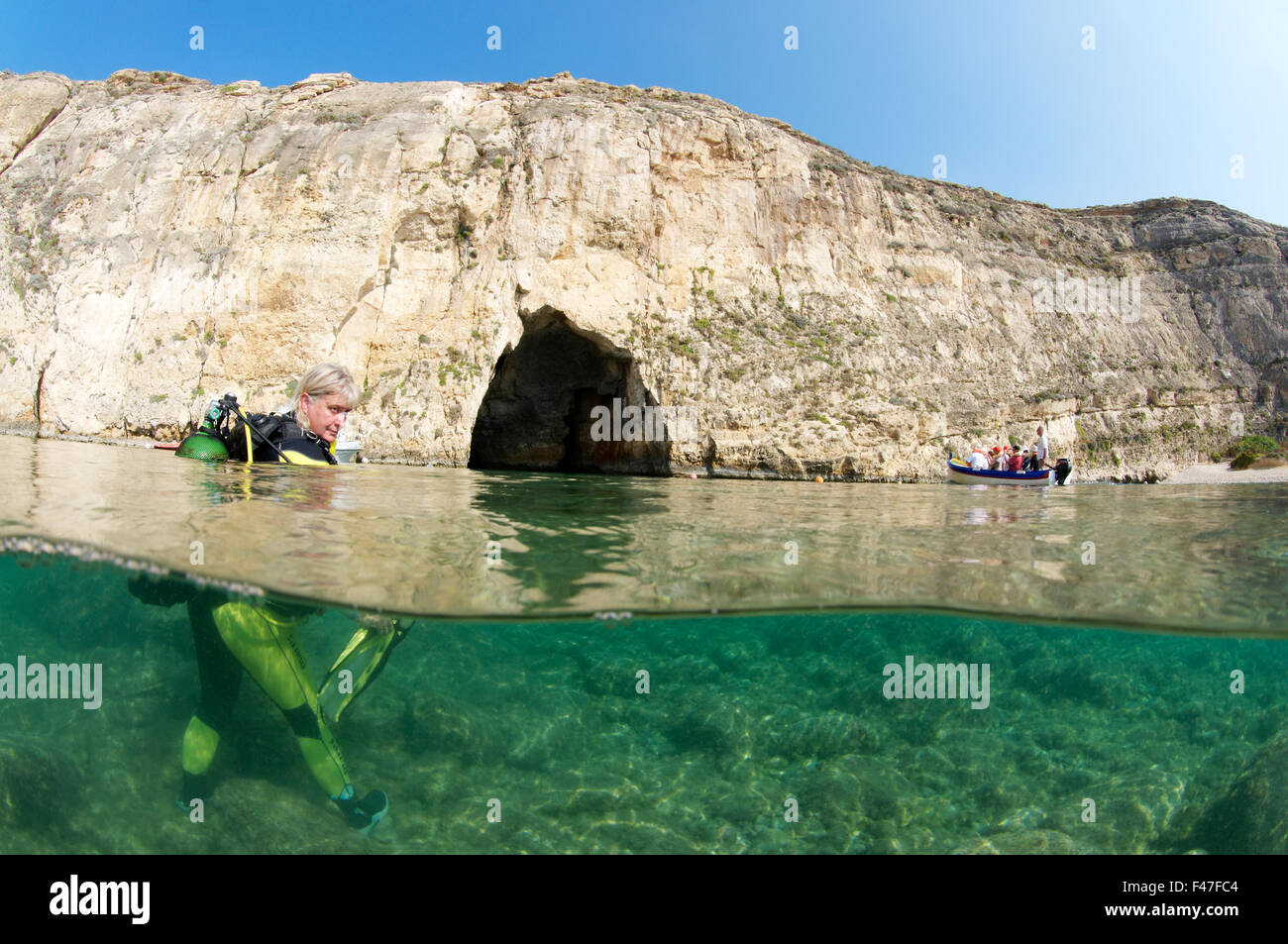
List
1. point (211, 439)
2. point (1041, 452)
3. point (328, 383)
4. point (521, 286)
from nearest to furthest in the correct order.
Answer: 1. point (211, 439)
2. point (328, 383)
3. point (521, 286)
4. point (1041, 452)

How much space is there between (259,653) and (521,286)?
54.8 feet

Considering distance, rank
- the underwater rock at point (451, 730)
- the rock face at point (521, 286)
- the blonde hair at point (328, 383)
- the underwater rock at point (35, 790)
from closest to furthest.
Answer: the underwater rock at point (35, 790), the blonde hair at point (328, 383), the underwater rock at point (451, 730), the rock face at point (521, 286)

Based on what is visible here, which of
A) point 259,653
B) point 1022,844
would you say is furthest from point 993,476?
point 259,653

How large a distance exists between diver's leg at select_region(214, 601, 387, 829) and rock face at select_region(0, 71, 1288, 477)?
14085 mm

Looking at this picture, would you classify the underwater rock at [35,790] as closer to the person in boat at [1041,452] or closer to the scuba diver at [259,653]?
the scuba diver at [259,653]

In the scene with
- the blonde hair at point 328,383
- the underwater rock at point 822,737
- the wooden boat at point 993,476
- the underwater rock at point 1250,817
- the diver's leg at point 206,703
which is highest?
the blonde hair at point 328,383

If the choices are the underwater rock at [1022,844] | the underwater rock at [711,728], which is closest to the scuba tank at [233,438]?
the underwater rock at [711,728]

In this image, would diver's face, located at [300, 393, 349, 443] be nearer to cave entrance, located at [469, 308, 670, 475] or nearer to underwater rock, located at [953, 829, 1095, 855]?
underwater rock, located at [953, 829, 1095, 855]

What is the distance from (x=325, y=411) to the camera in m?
6.16

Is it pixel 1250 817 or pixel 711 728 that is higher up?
pixel 711 728

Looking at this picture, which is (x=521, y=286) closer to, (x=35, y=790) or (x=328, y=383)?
(x=328, y=383)

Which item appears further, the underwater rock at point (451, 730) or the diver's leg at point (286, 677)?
the underwater rock at point (451, 730)

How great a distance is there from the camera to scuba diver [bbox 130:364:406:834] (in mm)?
5121

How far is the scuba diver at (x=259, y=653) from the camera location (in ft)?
16.8
